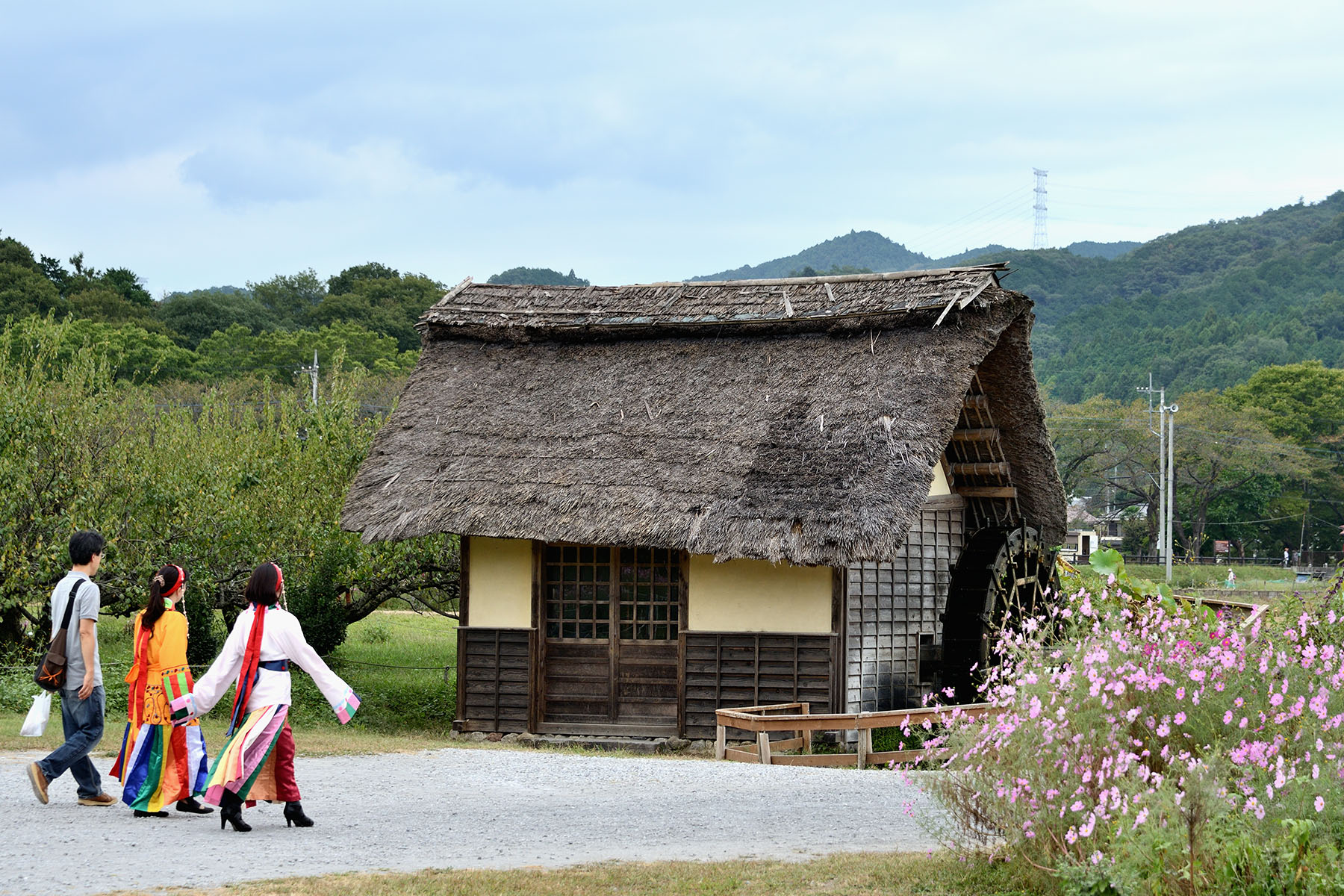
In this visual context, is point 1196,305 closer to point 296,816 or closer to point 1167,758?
point 1167,758

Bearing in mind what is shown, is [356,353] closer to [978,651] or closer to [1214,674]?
[978,651]

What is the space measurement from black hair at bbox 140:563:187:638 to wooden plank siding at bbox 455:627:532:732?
6.33 meters

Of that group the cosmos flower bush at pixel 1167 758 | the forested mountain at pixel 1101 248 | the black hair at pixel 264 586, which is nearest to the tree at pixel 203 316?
the black hair at pixel 264 586

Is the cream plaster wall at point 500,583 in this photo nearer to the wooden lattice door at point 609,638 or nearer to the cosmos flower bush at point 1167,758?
the wooden lattice door at point 609,638

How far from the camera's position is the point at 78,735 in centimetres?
770

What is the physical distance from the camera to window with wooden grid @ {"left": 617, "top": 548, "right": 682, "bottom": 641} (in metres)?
13.8

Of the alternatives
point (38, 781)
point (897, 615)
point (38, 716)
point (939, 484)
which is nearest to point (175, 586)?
point (38, 716)

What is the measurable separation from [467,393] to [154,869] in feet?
31.2

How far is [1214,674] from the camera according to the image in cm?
584

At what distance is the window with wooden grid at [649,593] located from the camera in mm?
13844

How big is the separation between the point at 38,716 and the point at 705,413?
26.2ft

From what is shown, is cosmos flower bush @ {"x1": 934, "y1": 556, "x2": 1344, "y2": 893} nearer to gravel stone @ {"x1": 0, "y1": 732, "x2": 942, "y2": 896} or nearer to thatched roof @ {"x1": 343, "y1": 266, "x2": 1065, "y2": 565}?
gravel stone @ {"x1": 0, "y1": 732, "x2": 942, "y2": 896}

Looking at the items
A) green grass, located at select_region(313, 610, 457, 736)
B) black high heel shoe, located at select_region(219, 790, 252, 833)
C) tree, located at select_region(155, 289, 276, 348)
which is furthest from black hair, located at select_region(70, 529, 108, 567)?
tree, located at select_region(155, 289, 276, 348)

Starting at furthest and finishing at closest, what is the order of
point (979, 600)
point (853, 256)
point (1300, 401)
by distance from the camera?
point (853, 256)
point (1300, 401)
point (979, 600)
